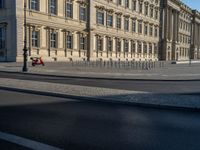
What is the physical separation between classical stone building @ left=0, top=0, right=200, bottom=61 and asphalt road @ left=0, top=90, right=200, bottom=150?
32.2 m

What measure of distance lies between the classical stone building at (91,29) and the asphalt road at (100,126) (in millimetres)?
32215

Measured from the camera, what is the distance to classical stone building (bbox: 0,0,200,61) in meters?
41.0

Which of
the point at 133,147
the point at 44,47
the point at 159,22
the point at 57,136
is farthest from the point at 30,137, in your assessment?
the point at 159,22

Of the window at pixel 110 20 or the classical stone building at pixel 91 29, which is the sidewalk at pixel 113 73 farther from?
the window at pixel 110 20

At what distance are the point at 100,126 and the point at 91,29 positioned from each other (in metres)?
48.1

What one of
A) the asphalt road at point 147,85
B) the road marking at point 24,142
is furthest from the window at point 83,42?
the road marking at point 24,142

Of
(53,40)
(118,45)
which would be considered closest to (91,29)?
(53,40)

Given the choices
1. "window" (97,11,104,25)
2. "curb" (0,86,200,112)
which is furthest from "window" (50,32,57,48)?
"curb" (0,86,200,112)

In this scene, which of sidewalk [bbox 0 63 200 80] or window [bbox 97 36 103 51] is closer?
sidewalk [bbox 0 63 200 80]

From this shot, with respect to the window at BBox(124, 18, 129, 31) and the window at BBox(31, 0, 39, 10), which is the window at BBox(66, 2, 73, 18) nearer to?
the window at BBox(31, 0, 39, 10)

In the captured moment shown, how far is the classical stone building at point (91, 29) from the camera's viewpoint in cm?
4103

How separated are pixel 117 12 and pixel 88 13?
38.8ft

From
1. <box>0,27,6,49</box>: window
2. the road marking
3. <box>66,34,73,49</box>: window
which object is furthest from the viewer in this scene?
<box>66,34,73,49</box>: window

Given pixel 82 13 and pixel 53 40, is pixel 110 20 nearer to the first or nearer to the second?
pixel 82 13
